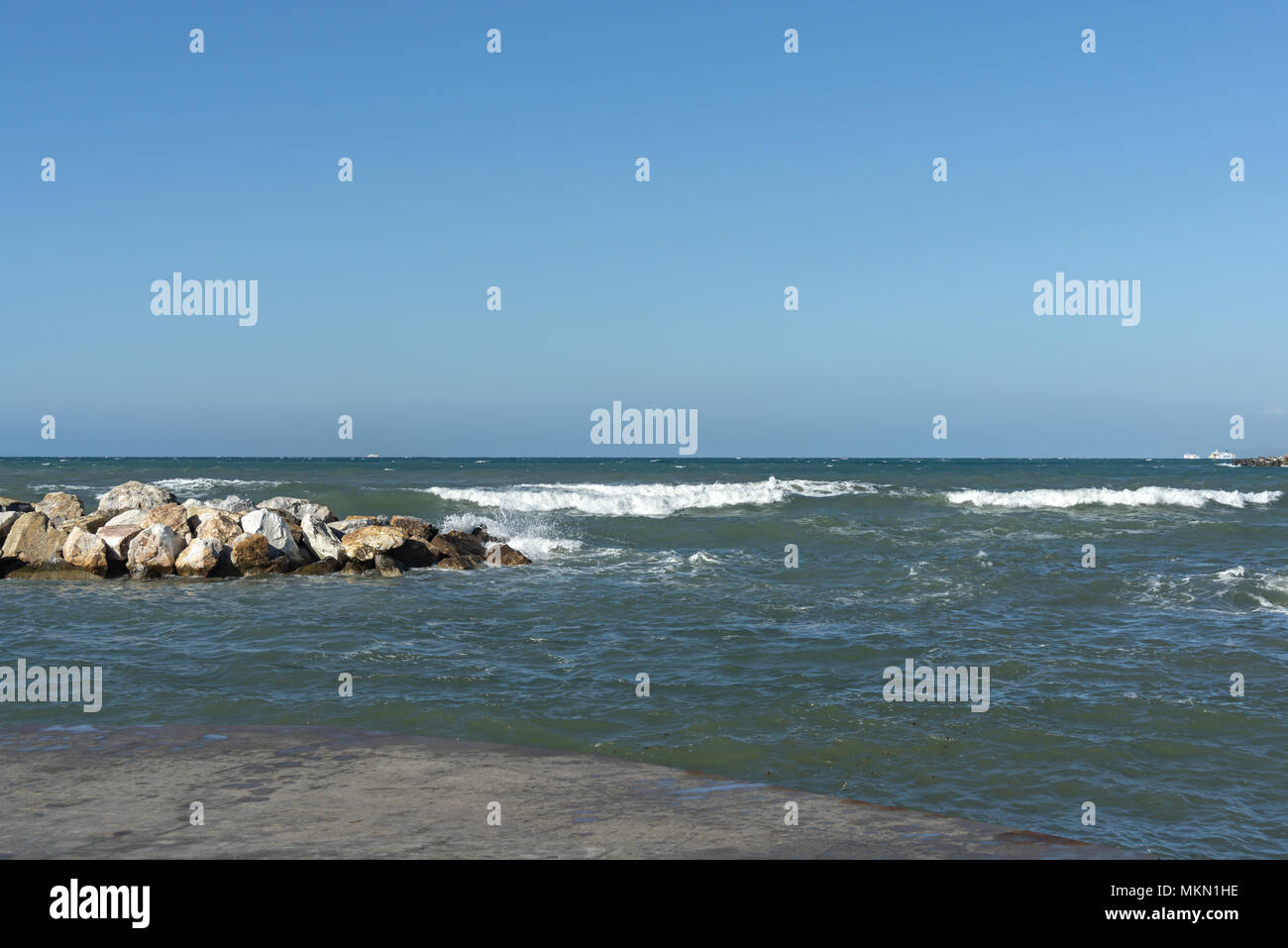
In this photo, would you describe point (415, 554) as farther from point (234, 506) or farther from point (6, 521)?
point (6, 521)

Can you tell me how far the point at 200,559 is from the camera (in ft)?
52.4

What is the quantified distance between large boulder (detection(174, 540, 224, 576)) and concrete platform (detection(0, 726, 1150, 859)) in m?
9.83

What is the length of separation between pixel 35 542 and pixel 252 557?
3799mm

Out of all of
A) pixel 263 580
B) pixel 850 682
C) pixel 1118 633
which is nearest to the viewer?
pixel 850 682

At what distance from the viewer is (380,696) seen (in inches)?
326

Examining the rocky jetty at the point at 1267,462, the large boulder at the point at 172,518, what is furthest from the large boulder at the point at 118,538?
the rocky jetty at the point at 1267,462

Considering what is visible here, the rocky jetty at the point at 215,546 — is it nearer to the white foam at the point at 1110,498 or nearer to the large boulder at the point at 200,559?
the large boulder at the point at 200,559

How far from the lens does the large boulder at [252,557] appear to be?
53.2 feet

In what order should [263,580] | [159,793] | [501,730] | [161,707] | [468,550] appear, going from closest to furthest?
[159,793], [501,730], [161,707], [263,580], [468,550]
